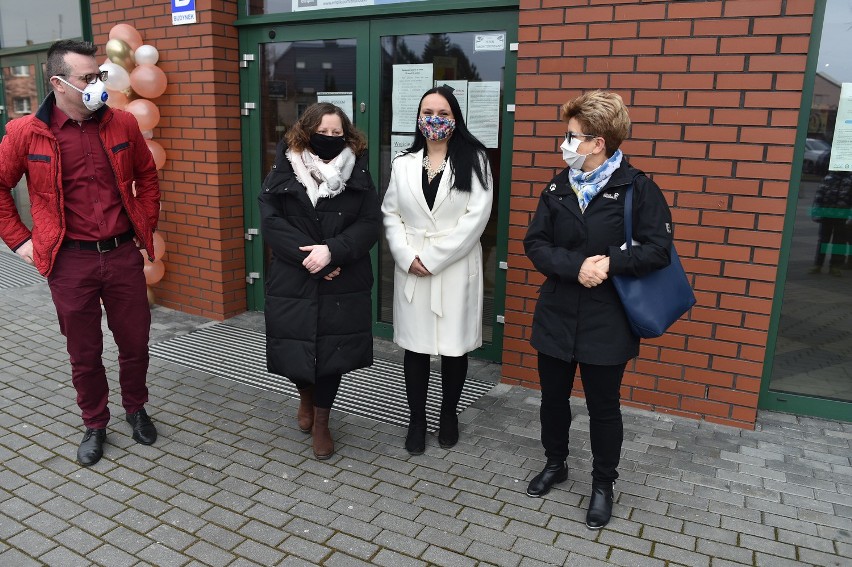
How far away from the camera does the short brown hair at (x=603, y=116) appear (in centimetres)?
288

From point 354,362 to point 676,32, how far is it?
260 centimetres

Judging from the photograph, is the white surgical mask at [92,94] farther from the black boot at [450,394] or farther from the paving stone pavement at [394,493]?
the black boot at [450,394]

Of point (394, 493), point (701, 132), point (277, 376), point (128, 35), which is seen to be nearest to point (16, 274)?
point (128, 35)

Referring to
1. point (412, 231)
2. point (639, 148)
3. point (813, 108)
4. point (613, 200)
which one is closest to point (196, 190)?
point (412, 231)

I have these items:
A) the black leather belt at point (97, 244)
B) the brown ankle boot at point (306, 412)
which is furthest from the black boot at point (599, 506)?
the black leather belt at point (97, 244)

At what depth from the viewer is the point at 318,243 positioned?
3479 mm

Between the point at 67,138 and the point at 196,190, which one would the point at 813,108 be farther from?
the point at 196,190

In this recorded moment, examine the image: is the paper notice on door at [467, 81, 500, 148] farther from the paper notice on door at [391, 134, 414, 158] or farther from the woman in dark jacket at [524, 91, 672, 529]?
the woman in dark jacket at [524, 91, 672, 529]

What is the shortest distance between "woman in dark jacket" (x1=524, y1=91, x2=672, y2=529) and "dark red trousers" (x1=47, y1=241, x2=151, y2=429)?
217 cm

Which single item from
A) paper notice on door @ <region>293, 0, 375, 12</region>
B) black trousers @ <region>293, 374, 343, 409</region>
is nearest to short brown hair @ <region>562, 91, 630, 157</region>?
black trousers @ <region>293, 374, 343, 409</region>

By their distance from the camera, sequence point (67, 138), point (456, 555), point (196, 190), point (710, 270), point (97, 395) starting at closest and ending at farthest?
point (456, 555), point (67, 138), point (97, 395), point (710, 270), point (196, 190)

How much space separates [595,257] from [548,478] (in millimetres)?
1157

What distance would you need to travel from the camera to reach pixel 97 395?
3.73m

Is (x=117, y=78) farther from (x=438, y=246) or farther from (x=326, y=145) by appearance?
(x=438, y=246)
